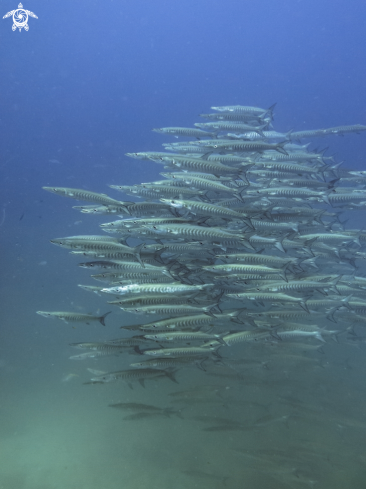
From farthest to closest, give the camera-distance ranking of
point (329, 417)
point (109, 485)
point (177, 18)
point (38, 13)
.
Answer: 1. point (177, 18)
2. point (38, 13)
3. point (329, 417)
4. point (109, 485)

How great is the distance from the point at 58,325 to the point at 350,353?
7.70 metres

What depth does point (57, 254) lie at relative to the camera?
15922 millimetres

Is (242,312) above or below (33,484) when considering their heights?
above

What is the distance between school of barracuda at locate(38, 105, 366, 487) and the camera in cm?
418

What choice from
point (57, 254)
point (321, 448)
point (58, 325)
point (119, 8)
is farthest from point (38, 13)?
point (321, 448)

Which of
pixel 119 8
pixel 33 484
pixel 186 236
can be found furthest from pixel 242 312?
pixel 119 8

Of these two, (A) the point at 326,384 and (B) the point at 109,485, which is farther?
(A) the point at 326,384

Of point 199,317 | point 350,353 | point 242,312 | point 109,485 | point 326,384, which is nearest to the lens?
point 109,485

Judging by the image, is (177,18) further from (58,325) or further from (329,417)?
(329,417)

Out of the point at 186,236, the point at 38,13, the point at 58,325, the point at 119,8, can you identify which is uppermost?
the point at 119,8

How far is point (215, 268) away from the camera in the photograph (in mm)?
4219

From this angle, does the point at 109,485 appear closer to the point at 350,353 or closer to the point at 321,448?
the point at 321,448

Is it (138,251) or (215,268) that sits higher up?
(138,251)

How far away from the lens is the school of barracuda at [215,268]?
418 centimetres
